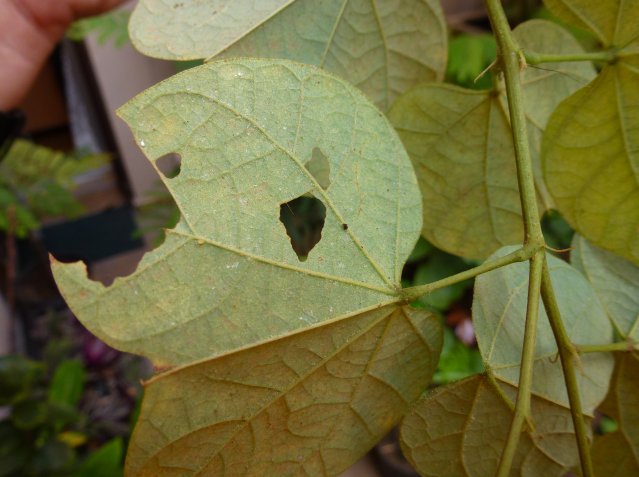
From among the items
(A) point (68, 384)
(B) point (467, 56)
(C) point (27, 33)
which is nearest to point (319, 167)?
(C) point (27, 33)

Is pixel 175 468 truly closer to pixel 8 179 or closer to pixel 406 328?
pixel 406 328

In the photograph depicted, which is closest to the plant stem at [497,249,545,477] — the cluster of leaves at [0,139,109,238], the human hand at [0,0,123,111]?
the human hand at [0,0,123,111]

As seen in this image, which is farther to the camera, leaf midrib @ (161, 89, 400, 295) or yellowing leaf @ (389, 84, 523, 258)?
yellowing leaf @ (389, 84, 523, 258)

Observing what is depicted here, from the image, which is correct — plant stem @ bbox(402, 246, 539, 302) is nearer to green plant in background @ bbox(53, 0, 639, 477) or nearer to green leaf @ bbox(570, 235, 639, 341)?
green plant in background @ bbox(53, 0, 639, 477)

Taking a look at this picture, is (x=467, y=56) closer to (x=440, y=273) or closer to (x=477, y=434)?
(x=440, y=273)

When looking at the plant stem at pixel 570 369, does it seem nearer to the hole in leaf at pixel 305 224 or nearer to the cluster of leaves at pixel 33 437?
the cluster of leaves at pixel 33 437

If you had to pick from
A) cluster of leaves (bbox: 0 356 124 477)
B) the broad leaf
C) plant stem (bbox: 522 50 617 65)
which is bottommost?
cluster of leaves (bbox: 0 356 124 477)
